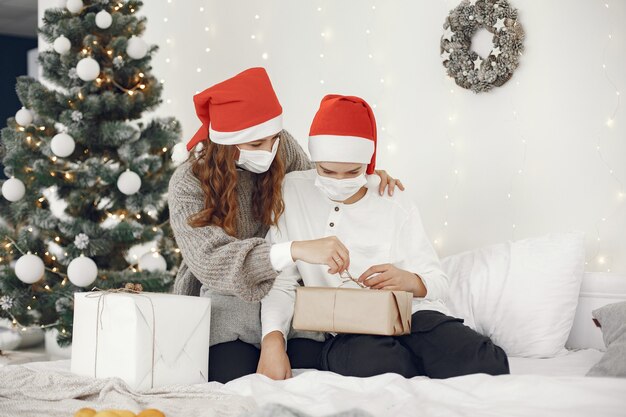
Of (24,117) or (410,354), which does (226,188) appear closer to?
(410,354)

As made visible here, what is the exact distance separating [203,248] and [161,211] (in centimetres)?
146

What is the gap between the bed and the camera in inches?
50.4

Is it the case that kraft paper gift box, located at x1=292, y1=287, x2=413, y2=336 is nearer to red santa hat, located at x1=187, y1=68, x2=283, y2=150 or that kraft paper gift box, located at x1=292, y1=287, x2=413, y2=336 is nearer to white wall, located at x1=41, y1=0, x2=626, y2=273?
red santa hat, located at x1=187, y1=68, x2=283, y2=150

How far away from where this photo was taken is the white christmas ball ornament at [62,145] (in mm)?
2988

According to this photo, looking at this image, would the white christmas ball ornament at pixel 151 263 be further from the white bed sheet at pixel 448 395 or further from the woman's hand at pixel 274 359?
the white bed sheet at pixel 448 395

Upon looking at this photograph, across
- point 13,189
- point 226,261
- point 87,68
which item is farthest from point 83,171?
point 226,261

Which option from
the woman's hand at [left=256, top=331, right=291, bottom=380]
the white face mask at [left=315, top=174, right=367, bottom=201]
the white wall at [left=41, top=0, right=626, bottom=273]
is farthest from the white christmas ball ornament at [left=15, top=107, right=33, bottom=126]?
the woman's hand at [left=256, top=331, right=291, bottom=380]

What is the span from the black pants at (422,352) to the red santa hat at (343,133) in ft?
1.63

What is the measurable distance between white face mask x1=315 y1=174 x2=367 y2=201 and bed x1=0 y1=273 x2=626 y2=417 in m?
0.58

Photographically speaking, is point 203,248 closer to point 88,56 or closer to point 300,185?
point 300,185

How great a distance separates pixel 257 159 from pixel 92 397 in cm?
79

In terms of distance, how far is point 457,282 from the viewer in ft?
7.37

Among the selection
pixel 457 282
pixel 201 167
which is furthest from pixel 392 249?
pixel 201 167

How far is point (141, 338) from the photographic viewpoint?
1.67 meters
